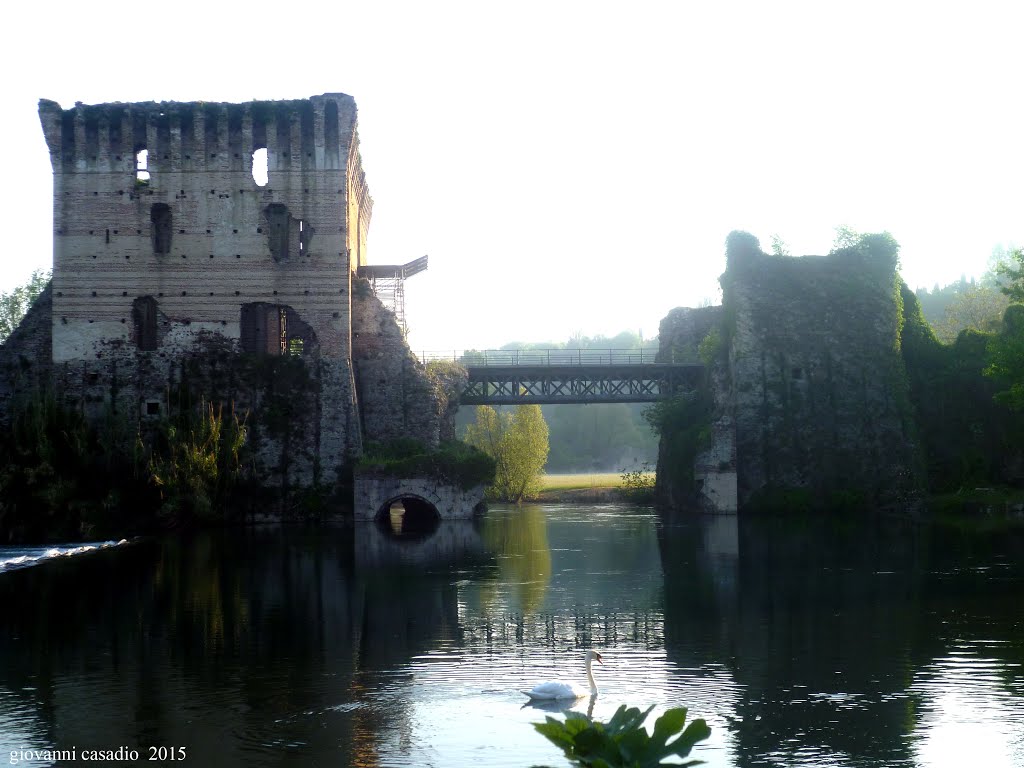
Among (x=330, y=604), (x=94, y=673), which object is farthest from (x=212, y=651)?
(x=330, y=604)

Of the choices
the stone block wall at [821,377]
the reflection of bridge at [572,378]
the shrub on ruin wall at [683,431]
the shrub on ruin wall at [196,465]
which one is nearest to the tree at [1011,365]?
the stone block wall at [821,377]

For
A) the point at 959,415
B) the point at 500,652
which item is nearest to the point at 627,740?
the point at 500,652

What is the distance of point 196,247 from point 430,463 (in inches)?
437

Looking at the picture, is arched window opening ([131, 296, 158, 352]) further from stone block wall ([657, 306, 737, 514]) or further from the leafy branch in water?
the leafy branch in water

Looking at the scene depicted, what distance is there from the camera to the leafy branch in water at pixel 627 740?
320 inches

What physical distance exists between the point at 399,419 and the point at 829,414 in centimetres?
1593

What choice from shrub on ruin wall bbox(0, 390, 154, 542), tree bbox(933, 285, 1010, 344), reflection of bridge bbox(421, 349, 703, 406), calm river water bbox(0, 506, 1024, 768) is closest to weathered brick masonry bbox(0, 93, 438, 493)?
shrub on ruin wall bbox(0, 390, 154, 542)

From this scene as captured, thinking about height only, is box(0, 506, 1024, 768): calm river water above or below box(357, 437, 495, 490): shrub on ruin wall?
below

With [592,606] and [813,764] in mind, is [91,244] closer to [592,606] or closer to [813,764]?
[592,606]

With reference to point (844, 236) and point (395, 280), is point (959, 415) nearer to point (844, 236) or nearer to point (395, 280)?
point (844, 236)

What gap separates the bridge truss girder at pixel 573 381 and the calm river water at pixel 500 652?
762 inches

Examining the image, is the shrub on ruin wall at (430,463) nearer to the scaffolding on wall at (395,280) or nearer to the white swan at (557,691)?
the scaffolding on wall at (395,280)

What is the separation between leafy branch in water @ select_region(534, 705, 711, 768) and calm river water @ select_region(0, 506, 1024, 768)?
1949mm

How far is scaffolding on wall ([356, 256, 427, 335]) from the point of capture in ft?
151
